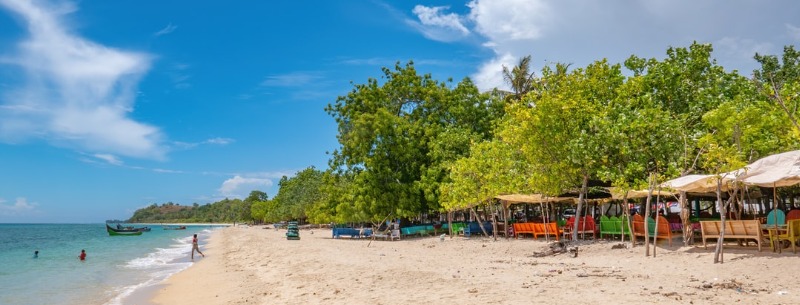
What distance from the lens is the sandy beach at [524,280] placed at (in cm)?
818

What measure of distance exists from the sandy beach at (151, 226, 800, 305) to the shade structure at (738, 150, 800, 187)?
5.41 feet

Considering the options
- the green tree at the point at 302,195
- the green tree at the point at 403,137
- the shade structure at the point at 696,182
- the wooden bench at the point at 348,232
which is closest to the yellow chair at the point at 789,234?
the shade structure at the point at 696,182

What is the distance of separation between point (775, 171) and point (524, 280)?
6137 mm

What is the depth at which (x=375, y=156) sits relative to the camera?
1245 inches

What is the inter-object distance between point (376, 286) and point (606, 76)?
14853 mm

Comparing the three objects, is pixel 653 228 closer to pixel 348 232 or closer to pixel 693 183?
pixel 693 183

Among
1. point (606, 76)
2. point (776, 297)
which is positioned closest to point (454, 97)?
point (606, 76)

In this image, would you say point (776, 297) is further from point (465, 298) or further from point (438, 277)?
point (438, 277)

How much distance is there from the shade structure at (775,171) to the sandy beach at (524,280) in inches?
64.9

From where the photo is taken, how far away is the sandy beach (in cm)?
818

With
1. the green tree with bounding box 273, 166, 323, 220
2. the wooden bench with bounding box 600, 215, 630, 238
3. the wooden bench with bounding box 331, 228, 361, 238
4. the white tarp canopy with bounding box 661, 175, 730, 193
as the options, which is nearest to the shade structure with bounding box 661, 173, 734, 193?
the white tarp canopy with bounding box 661, 175, 730, 193

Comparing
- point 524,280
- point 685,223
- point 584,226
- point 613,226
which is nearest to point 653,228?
point 685,223

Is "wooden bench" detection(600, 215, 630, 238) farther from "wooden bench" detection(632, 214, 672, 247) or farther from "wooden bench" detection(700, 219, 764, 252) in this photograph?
"wooden bench" detection(700, 219, 764, 252)

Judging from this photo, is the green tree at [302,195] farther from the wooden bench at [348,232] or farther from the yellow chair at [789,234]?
the yellow chair at [789,234]
